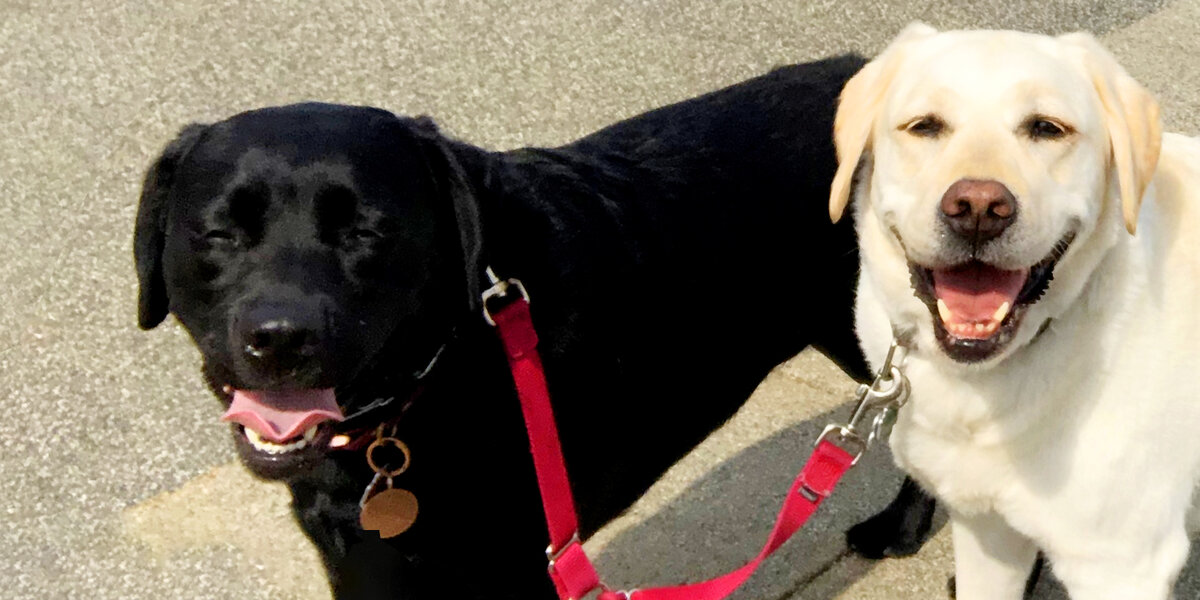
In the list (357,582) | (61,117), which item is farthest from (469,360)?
(61,117)

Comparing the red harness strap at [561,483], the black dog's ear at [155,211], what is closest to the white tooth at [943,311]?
the red harness strap at [561,483]

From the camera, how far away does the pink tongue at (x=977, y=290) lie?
1982mm

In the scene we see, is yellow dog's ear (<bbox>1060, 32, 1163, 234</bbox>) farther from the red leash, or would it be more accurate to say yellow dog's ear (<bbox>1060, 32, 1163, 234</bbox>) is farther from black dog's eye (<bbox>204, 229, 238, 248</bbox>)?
black dog's eye (<bbox>204, 229, 238, 248</bbox>)

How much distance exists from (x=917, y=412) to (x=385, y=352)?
110 centimetres

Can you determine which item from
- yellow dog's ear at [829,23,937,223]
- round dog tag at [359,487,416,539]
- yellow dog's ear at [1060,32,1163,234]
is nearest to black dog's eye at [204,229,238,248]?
round dog tag at [359,487,416,539]

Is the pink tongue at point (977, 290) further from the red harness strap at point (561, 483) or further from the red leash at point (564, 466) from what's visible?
the red harness strap at point (561, 483)

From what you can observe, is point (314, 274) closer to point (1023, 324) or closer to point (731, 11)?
point (1023, 324)

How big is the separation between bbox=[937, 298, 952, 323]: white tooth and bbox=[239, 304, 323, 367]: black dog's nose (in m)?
1.08

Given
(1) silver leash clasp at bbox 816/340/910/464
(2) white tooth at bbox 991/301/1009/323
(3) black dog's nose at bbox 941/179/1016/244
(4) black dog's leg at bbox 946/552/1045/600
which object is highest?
(3) black dog's nose at bbox 941/179/1016/244

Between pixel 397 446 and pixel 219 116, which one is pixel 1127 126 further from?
pixel 219 116

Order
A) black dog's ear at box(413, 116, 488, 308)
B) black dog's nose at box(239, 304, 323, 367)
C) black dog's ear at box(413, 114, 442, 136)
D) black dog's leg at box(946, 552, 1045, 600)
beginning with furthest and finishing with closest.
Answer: black dog's leg at box(946, 552, 1045, 600)
black dog's ear at box(413, 114, 442, 136)
black dog's ear at box(413, 116, 488, 308)
black dog's nose at box(239, 304, 323, 367)

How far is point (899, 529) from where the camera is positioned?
10.2 ft

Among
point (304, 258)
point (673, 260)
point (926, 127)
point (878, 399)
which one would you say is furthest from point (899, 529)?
point (304, 258)

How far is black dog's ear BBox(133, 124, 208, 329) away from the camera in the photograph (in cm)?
205
